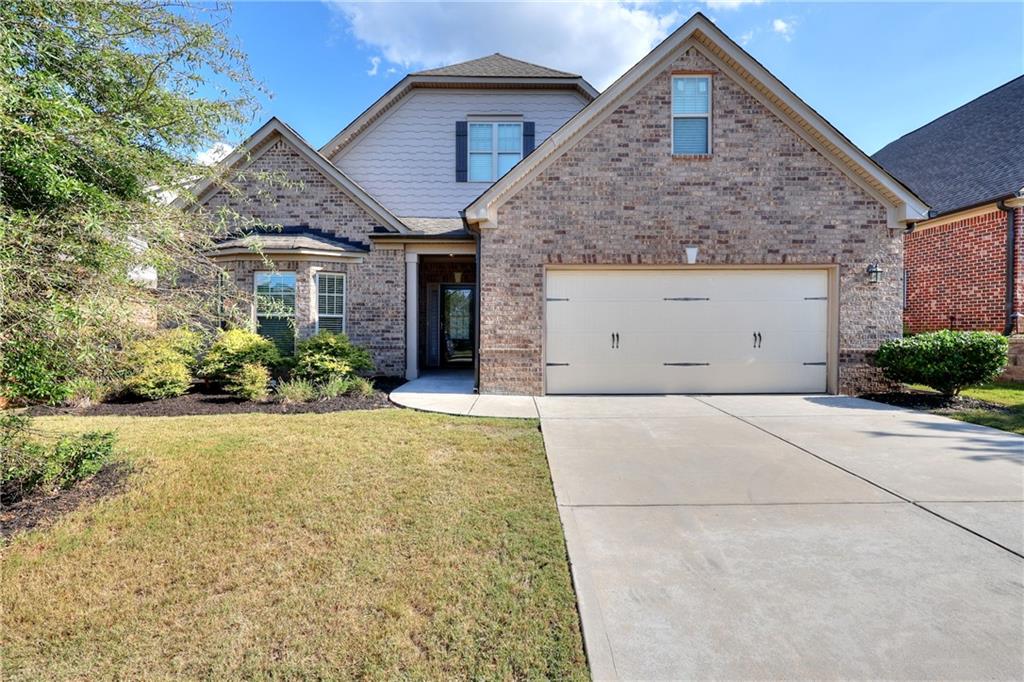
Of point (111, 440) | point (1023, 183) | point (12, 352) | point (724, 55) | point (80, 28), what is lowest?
point (111, 440)

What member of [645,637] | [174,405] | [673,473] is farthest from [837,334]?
[174,405]

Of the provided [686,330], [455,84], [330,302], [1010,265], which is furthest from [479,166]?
[1010,265]

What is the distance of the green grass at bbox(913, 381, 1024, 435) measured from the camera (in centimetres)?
658

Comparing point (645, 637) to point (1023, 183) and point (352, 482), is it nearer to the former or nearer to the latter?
point (352, 482)

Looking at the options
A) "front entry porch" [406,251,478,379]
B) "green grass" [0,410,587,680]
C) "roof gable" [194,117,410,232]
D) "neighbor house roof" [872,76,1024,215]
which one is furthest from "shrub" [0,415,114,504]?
"neighbor house roof" [872,76,1024,215]

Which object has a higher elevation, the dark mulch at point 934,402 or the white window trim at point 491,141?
the white window trim at point 491,141

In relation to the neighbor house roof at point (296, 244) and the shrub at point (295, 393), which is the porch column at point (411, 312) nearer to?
the neighbor house roof at point (296, 244)

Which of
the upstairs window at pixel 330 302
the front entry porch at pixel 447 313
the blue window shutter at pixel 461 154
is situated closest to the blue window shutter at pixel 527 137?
the blue window shutter at pixel 461 154

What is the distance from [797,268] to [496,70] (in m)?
9.49

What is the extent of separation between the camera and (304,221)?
10820mm

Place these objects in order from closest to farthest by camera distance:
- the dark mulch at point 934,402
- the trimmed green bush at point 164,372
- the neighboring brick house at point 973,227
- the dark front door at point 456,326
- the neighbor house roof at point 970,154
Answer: the dark mulch at point 934,402, the trimmed green bush at point 164,372, the neighboring brick house at point 973,227, the neighbor house roof at point 970,154, the dark front door at point 456,326

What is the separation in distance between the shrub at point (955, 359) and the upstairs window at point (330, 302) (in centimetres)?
1114

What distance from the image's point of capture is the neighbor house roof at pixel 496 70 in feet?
41.6

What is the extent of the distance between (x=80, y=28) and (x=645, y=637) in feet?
18.2
